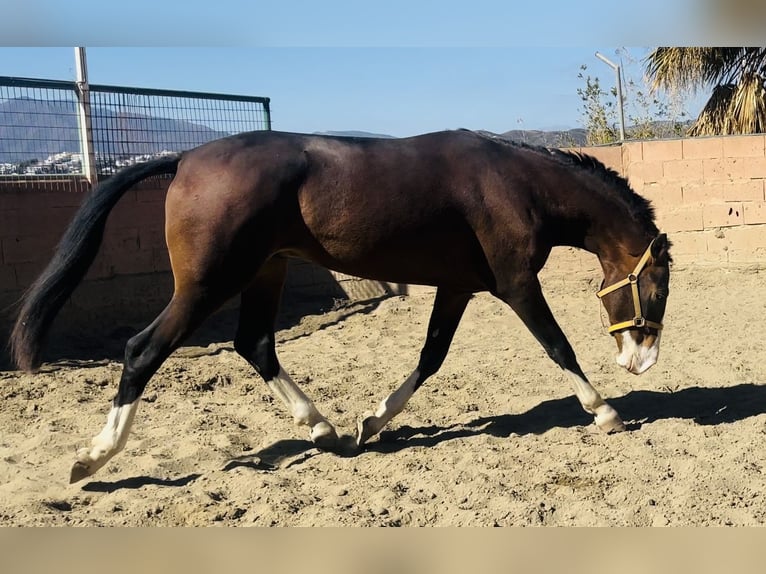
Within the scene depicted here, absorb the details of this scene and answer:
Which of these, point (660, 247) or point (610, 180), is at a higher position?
point (610, 180)

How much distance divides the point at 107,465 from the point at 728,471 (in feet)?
9.92

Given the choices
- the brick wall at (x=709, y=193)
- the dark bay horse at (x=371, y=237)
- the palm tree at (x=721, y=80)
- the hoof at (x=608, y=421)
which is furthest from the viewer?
the palm tree at (x=721, y=80)

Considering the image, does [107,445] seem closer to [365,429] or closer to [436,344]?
[365,429]

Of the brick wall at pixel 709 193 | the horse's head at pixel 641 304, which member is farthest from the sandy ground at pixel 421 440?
the brick wall at pixel 709 193

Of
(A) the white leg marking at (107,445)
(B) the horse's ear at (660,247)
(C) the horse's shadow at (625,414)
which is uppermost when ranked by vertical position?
(B) the horse's ear at (660,247)

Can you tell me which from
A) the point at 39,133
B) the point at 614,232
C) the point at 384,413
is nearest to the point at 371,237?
the point at 384,413

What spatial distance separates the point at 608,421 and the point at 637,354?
471 millimetres

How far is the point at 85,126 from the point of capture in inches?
304

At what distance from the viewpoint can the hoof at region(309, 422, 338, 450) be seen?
14.8ft

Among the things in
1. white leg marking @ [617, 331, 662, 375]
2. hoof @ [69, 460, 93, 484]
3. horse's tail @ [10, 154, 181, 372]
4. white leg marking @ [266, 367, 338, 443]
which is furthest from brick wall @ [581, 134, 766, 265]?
hoof @ [69, 460, 93, 484]

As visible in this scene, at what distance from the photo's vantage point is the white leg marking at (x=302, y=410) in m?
4.52

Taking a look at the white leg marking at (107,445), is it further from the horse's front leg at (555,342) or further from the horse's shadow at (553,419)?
the horse's front leg at (555,342)

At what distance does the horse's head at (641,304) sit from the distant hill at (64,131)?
17.3ft

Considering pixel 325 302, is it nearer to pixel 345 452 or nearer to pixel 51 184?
pixel 51 184
